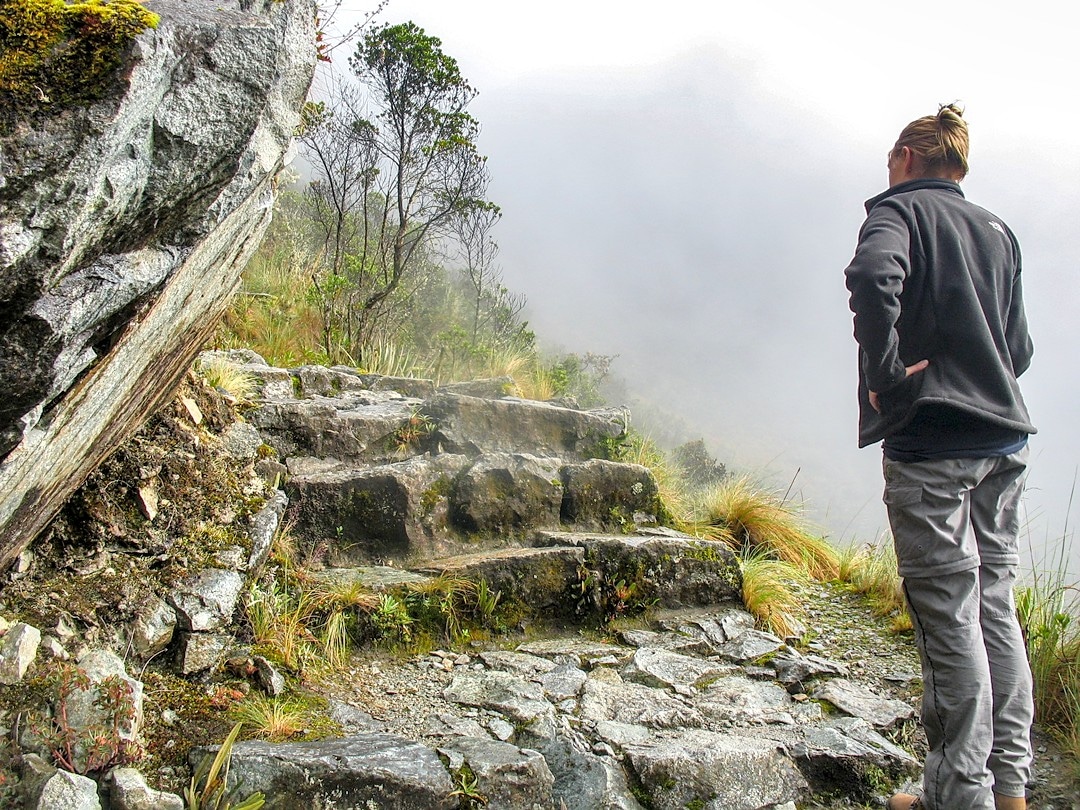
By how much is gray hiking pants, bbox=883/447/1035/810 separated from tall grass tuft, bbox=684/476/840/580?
3000 mm

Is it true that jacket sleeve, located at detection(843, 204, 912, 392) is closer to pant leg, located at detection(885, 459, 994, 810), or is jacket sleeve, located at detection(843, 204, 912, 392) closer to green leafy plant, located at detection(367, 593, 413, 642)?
pant leg, located at detection(885, 459, 994, 810)

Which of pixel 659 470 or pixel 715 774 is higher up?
pixel 659 470

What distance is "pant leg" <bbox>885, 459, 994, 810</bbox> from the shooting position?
2229 mm

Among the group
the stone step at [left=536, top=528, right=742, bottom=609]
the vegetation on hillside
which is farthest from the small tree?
the stone step at [left=536, top=528, right=742, bottom=609]

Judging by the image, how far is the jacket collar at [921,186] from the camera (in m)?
2.71

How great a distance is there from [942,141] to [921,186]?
0.64ft

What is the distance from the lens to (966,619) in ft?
7.61

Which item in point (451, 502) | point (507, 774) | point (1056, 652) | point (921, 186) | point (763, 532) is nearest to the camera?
point (507, 774)

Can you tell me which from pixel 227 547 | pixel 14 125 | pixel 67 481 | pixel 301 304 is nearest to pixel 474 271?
pixel 301 304

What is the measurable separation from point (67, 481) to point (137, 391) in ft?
1.29

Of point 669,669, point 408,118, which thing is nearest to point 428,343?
point 408,118

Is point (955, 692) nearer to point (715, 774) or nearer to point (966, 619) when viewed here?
point (966, 619)

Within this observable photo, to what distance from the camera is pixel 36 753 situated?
6.61 feet

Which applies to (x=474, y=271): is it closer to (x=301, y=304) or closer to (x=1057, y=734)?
(x=301, y=304)
